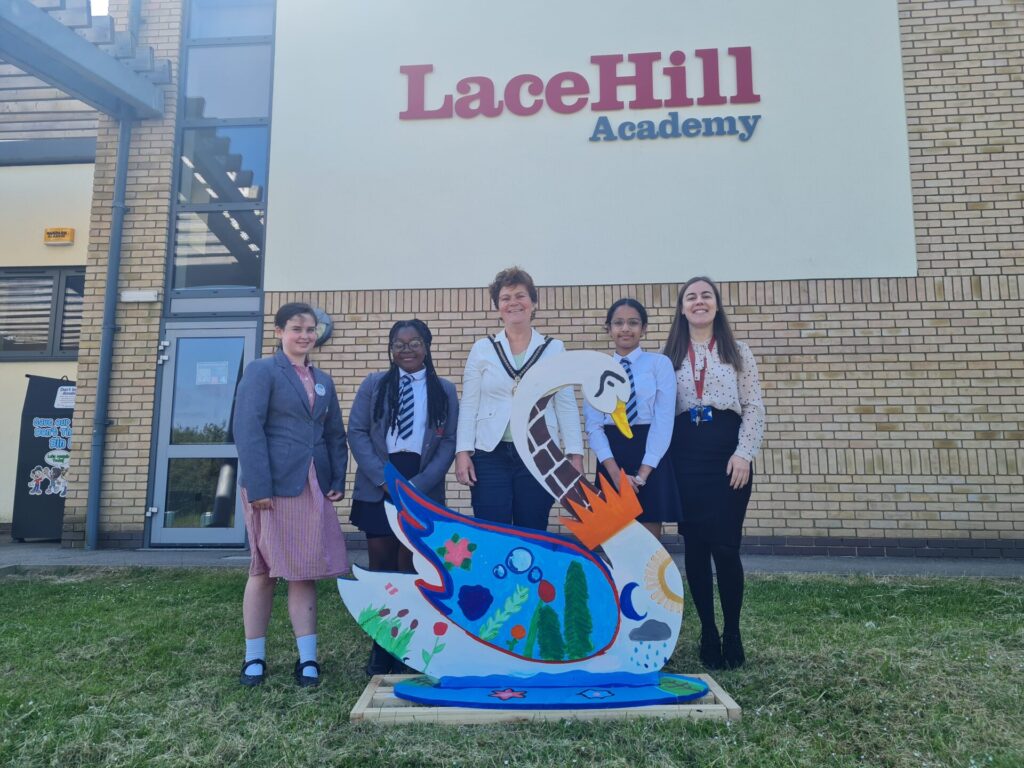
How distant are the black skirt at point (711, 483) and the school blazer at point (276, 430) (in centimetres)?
169

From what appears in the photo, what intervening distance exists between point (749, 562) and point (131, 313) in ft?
20.2

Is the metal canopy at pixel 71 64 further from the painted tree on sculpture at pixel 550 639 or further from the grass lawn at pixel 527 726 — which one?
the painted tree on sculpture at pixel 550 639

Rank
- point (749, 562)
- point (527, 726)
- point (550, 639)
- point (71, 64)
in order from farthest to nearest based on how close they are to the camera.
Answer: point (71, 64), point (749, 562), point (550, 639), point (527, 726)

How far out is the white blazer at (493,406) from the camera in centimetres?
304

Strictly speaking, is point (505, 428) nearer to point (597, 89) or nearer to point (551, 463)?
point (551, 463)

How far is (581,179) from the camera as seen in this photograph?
255 inches

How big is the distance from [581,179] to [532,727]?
5136mm

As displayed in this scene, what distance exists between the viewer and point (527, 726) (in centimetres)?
247

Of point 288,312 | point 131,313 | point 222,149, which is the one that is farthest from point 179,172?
point 288,312

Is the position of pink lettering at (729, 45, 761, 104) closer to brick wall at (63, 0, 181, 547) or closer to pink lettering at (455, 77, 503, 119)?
pink lettering at (455, 77, 503, 119)

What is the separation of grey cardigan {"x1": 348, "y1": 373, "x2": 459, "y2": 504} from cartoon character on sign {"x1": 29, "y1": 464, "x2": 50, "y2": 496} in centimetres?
606

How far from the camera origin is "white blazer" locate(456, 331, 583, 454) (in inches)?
120

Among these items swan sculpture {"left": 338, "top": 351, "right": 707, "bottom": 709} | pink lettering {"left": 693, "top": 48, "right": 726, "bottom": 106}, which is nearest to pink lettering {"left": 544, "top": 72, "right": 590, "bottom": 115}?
pink lettering {"left": 693, "top": 48, "right": 726, "bottom": 106}

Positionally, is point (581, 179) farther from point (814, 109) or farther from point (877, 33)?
Answer: point (877, 33)
